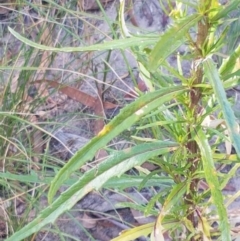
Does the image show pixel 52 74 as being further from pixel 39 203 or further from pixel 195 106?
pixel 195 106

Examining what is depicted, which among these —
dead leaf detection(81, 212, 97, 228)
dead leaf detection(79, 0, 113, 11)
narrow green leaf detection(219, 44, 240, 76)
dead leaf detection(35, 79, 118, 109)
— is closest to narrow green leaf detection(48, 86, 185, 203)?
narrow green leaf detection(219, 44, 240, 76)

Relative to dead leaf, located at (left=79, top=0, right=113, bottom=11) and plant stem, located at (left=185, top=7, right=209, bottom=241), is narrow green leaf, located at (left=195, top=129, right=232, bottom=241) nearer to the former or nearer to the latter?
plant stem, located at (left=185, top=7, right=209, bottom=241)

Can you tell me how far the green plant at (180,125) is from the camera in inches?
25.4

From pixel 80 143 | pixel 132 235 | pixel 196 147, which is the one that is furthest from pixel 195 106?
pixel 80 143

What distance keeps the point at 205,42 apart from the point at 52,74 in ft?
3.58

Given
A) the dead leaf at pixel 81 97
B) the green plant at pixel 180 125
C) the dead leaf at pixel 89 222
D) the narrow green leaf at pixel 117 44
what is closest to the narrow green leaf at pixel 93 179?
the green plant at pixel 180 125

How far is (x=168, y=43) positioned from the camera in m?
0.62

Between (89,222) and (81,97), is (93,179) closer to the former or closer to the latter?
(89,222)

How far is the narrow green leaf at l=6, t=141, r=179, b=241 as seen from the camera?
0.67 metres

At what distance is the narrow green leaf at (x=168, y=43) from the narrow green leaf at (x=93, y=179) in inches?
5.9

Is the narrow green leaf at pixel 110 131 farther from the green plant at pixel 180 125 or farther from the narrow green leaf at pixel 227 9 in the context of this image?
the narrow green leaf at pixel 227 9

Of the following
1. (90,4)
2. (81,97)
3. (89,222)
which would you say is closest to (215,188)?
(89,222)

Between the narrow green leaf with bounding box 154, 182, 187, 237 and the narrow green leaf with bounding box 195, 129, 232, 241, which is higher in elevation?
the narrow green leaf with bounding box 195, 129, 232, 241

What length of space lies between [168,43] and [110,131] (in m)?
0.11
